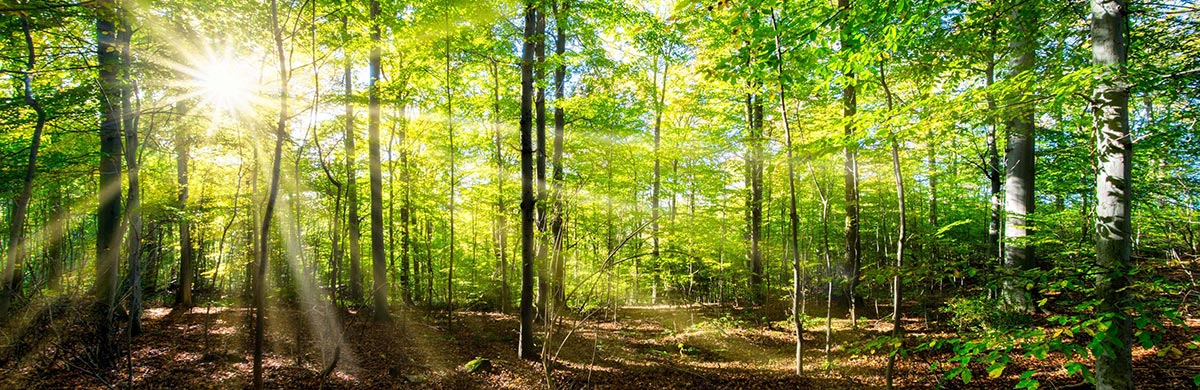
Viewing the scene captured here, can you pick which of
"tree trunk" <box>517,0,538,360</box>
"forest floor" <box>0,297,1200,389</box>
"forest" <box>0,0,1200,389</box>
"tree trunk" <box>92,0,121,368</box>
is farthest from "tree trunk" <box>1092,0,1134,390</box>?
"tree trunk" <box>92,0,121,368</box>

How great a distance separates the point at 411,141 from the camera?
38.3 ft

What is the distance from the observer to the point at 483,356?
884 centimetres

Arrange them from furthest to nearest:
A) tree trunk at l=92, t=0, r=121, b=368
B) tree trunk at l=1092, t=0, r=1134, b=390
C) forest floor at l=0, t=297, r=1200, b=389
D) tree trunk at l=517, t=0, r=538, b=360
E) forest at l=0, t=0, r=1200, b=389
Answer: tree trunk at l=517, t=0, r=538, b=360
tree trunk at l=92, t=0, r=121, b=368
forest floor at l=0, t=297, r=1200, b=389
forest at l=0, t=0, r=1200, b=389
tree trunk at l=1092, t=0, r=1134, b=390

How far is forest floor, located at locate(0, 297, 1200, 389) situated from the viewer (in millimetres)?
5746

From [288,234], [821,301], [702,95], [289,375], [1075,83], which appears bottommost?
[821,301]

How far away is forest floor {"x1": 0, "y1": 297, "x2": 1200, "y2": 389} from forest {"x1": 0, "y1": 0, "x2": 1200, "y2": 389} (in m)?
0.09

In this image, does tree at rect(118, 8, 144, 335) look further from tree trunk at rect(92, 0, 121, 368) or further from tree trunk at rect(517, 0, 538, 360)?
tree trunk at rect(517, 0, 538, 360)

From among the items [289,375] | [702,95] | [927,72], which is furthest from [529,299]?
[702,95]

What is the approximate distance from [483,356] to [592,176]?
438cm

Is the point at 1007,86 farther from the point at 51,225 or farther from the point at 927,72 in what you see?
the point at 51,225

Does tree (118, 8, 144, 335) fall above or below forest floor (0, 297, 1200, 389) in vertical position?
above

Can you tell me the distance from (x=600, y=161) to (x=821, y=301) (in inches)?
384

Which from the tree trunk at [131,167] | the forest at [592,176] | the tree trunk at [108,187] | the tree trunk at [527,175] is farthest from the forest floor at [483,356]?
the tree trunk at [108,187]

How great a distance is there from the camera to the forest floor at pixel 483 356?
18.9ft
